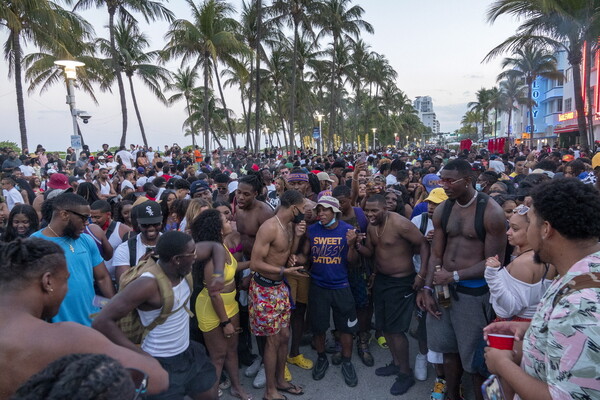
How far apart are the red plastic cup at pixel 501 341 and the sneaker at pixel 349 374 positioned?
2401 mm

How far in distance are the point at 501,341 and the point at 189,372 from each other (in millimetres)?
2192

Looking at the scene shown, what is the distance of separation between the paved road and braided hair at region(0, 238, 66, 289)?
9.23 feet

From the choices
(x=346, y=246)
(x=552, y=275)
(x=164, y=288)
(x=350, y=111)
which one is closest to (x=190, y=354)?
(x=164, y=288)

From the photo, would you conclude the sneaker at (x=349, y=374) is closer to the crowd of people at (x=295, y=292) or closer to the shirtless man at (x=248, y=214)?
the crowd of people at (x=295, y=292)

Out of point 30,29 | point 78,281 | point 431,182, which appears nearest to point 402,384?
point 78,281

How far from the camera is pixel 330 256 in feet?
14.0

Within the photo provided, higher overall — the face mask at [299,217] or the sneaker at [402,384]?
the face mask at [299,217]

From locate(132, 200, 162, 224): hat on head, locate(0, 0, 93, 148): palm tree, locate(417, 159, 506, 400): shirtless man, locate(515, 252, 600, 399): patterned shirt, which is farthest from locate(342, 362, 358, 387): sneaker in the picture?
locate(0, 0, 93, 148): palm tree

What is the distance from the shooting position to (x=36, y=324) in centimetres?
162

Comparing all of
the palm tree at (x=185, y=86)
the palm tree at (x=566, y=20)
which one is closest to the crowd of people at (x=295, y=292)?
the palm tree at (x=566, y=20)

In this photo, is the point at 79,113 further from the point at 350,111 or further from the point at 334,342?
the point at 350,111

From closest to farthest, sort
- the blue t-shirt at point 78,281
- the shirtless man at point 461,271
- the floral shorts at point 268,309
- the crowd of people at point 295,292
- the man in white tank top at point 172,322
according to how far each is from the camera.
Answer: the crowd of people at point 295,292 → the man in white tank top at point 172,322 → the blue t-shirt at point 78,281 → the shirtless man at point 461,271 → the floral shorts at point 268,309

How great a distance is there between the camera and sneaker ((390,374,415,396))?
3908mm

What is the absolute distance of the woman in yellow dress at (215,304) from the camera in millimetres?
3504
